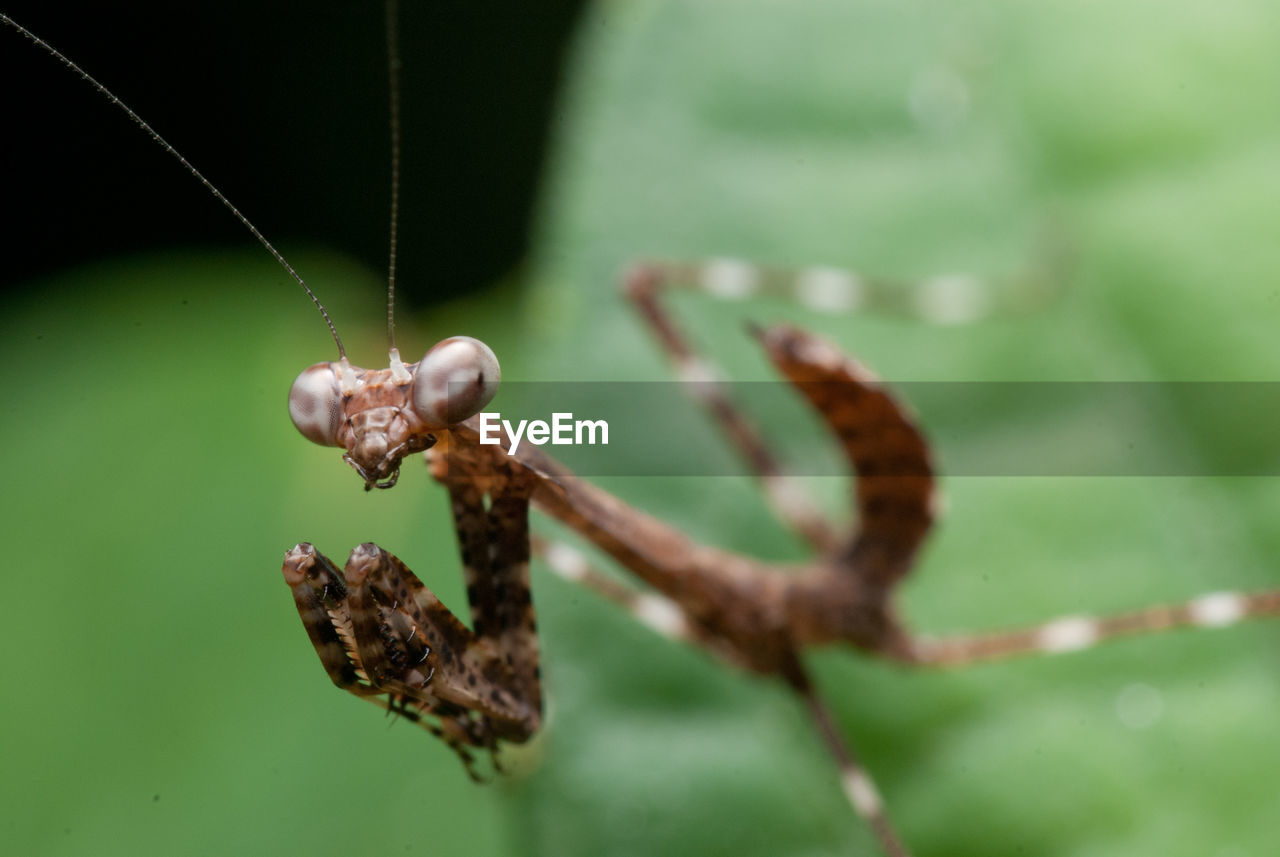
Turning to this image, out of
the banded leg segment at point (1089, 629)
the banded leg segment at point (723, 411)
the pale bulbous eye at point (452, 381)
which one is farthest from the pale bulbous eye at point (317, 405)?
the banded leg segment at point (1089, 629)

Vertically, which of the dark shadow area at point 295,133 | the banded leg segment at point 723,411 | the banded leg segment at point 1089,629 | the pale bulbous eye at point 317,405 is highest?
the dark shadow area at point 295,133

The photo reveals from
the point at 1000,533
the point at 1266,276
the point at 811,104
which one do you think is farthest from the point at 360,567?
the point at 1266,276

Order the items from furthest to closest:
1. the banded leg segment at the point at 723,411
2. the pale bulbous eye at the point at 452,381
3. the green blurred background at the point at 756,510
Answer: the banded leg segment at the point at 723,411 → the green blurred background at the point at 756,510 → the pale bulbous eye at the point at 452,381

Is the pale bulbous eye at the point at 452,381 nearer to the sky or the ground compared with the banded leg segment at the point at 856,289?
nearer to the ground

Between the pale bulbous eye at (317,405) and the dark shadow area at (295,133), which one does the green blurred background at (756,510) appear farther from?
the pale bulbous eye at (317,405)

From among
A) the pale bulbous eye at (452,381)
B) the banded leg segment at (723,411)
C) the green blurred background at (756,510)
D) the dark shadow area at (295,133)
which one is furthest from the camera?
the dark shadow area at (295,133)

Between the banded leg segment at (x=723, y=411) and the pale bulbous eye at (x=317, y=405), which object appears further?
A: the banded leg segment at (x=723, y=411)

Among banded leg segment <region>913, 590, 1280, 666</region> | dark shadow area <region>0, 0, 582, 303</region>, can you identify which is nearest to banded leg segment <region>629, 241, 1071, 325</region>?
banded leg segment <region>913, 590, 1280, 666</region>

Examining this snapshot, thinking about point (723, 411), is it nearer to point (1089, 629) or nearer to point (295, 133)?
point (1089, 629)
